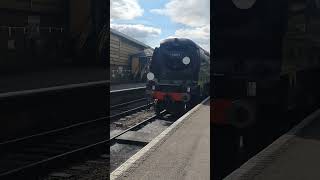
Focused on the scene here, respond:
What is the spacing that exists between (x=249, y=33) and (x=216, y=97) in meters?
0.43

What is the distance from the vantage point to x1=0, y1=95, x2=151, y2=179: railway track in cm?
252

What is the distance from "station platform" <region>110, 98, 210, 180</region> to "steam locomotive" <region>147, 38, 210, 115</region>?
8.14 meters

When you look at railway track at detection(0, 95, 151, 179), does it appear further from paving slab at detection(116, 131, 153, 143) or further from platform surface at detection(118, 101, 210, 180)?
paving slab at detection(116, 131, 153, 143)

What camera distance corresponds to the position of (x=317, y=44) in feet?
10.9

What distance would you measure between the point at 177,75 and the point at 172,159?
11757 millimetres

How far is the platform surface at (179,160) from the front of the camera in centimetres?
489

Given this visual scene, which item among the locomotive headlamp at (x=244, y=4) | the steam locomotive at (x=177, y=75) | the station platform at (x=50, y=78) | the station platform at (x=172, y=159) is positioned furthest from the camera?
the steam locomotive at (x=177, y=75)

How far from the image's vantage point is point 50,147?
2.66 metres

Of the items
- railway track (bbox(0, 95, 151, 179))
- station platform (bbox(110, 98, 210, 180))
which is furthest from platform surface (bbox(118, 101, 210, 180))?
railway track (bbox(0, 95, 151, 179))

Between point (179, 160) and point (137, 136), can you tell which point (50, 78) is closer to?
point (179, 160)

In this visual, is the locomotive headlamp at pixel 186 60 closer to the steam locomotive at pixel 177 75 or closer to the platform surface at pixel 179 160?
Result: the steam locomotive at pixel 177 75

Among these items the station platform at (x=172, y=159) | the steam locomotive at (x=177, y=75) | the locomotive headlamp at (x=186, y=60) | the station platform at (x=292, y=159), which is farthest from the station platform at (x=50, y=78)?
the locomotive headlamp at (x=186, y=60)

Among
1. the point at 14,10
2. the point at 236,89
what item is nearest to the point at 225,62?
the point at 236,89

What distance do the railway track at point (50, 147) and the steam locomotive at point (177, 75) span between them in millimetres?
13111
